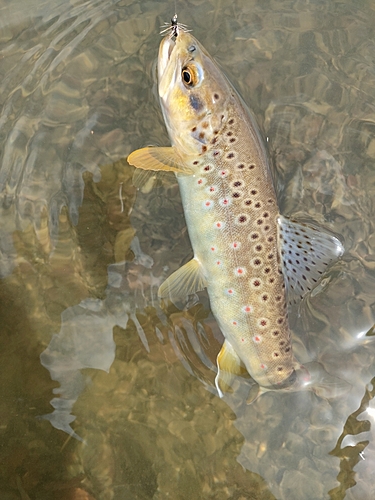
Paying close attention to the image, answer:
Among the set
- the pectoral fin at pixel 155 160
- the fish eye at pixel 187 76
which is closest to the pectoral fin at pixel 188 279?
the pectoral fin at pixel 155 160

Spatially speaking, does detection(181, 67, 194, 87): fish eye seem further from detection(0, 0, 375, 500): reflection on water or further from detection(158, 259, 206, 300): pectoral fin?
detection(158, 259, 206, 300): pectoral fin

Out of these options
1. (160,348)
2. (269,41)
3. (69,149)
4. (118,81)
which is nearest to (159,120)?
(118,81)

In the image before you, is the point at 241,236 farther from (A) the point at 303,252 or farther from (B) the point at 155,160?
(B) the point at 155,160

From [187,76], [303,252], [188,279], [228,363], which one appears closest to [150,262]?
[188,279]

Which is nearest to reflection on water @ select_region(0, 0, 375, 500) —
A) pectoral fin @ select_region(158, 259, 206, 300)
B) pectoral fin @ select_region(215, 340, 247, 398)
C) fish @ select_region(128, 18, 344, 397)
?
pectoral fin @ select_region(215, 340, 247, 398)

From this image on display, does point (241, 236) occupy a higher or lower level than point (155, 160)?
lower
